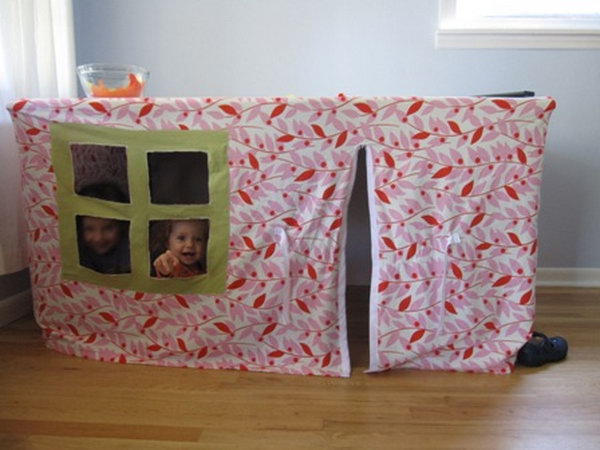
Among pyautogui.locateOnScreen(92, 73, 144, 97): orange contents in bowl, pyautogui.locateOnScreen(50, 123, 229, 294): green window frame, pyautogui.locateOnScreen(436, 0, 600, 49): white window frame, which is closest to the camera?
pyautogui.locateOnScreen(50, 123, 229, 294): green window frame

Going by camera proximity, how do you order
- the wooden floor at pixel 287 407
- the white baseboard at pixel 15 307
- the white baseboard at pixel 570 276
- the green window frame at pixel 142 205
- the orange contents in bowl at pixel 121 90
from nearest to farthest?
the wooden floor at pixel 287 407, the green window frame at pixel 142 205, the orange contents in bowl at pixel 121 90, the white baseboard at pixel 15 307, the white baseboard at pixel 570 276

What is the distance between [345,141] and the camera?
1019 millimetres

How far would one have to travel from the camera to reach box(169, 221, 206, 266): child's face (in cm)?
108

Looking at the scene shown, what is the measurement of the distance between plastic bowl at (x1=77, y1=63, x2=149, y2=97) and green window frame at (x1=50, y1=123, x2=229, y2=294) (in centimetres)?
23

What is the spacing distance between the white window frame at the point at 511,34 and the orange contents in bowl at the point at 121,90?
1.03 meters

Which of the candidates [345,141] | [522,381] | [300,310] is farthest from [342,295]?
[522,381]

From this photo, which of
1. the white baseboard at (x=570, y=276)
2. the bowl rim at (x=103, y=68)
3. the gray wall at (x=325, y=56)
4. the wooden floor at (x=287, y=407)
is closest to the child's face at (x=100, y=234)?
the wooden floor at (x=287, y=407)

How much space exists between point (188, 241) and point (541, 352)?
0.90 m

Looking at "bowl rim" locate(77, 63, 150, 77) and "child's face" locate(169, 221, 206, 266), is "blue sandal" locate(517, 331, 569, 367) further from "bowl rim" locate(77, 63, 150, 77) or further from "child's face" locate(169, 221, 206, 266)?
"bowl rim" locate(77, 63, 150, 77)

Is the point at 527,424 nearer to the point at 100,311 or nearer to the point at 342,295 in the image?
the point at 342,295

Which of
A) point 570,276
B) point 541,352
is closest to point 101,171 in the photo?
point 541,352

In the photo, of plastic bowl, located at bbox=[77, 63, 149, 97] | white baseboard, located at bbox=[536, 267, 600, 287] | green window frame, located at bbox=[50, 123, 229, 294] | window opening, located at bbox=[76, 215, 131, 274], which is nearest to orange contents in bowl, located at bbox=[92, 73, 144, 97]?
plastic bowl, located at bbox=[77, 63, 149, 97]

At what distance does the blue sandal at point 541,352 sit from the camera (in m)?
1.12

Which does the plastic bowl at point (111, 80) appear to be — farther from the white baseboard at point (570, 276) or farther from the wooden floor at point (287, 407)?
the white baseboard at point (570, 276)
